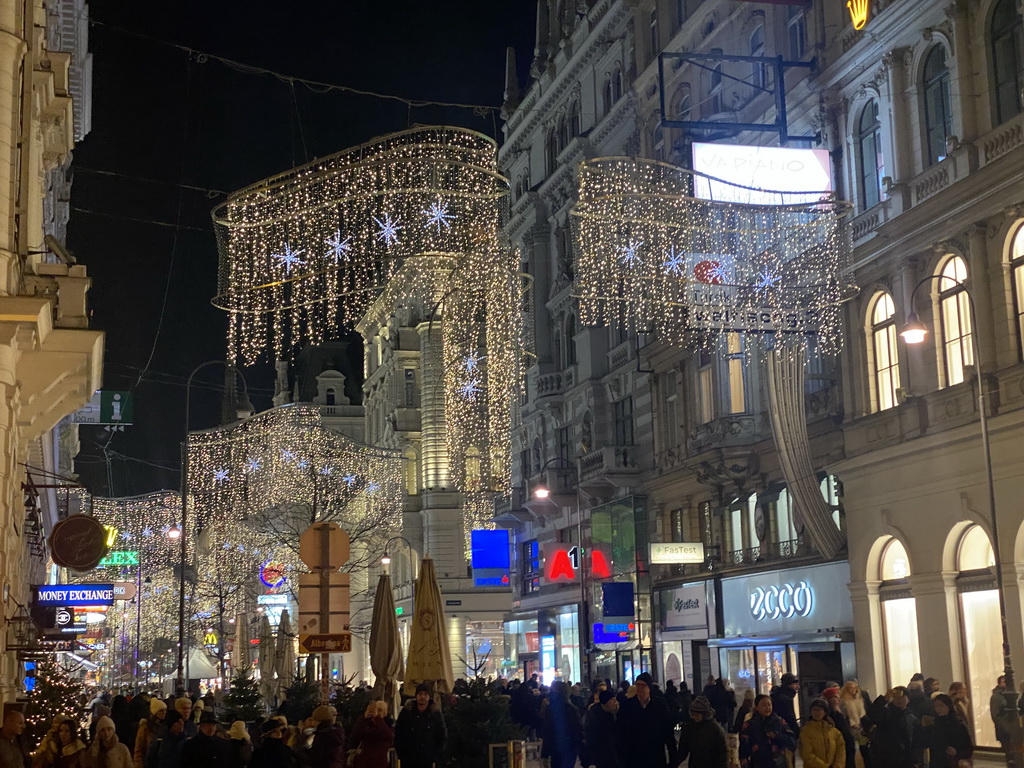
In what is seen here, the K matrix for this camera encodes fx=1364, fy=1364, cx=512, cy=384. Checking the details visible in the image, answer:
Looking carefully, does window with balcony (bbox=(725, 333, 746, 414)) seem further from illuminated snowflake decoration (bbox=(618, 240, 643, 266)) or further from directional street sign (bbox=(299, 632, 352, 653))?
directional street sign (bbox=(299, 632, 352, 653))

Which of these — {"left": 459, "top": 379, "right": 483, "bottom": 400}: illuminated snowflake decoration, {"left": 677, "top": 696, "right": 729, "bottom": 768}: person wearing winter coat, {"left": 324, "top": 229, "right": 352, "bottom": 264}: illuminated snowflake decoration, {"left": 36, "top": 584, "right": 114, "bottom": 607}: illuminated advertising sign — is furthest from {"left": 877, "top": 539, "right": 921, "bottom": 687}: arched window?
{"left": 459, "top": 379, "right": 483, "bottom": 400}: illuminated snowflake decoration

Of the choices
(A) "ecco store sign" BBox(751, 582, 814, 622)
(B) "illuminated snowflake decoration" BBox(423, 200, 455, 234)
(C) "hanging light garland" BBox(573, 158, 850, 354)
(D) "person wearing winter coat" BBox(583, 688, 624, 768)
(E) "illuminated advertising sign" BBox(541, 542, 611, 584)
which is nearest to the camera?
(D) "person wearing winter coat" BBox(583, 688, 624, 768)

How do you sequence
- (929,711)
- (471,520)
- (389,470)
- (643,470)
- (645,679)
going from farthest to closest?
(389,470)
(471,520)
(643,470)
(929,711)
(645,679)

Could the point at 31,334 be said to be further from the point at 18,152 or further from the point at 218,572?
the point at 218,572

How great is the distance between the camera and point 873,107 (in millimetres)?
30266

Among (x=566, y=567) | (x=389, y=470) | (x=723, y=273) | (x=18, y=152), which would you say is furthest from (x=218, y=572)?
(x=18, y=152)

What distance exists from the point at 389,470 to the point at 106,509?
16313mm

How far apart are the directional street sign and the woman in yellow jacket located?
488 centimetres

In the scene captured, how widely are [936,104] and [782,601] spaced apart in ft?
43.6

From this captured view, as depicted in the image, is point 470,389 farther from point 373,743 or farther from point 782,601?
point 373,743

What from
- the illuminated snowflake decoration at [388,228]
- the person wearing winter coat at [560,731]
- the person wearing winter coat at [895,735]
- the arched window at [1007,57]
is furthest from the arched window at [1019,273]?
the illuminated snowflake decoration at [388,228]

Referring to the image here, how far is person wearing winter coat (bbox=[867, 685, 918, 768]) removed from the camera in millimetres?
16703

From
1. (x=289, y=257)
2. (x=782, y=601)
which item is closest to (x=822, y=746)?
(x=289, y=257)

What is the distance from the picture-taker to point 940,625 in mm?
26641
